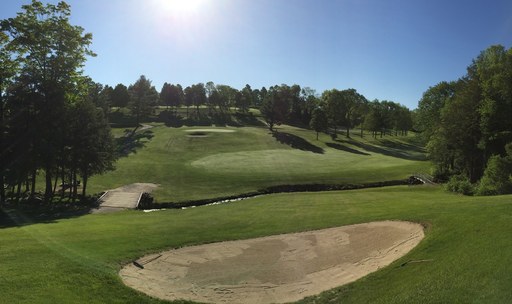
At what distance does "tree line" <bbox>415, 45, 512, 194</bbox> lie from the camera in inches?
1294

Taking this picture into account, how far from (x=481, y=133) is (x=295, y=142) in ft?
167

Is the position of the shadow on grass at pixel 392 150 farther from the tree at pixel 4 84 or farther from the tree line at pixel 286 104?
the tree at pixel 4 84

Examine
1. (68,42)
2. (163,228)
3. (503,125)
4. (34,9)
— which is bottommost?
(163,228)

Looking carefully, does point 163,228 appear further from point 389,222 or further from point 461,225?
point 461,225

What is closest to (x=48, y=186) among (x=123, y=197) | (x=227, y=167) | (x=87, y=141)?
(x=87, y=141)

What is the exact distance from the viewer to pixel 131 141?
262ft

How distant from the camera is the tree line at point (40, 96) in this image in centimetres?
3522

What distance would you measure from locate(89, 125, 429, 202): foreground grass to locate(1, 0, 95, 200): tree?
35.7 ft

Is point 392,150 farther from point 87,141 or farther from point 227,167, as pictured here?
point 87,141

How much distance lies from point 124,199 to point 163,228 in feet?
62.7

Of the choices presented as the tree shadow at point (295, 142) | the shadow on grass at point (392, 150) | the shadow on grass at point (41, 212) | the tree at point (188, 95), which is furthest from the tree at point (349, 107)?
the shadow on grass at point (41, 212)

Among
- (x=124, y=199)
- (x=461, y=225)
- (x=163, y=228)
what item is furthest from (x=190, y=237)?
(x=124, y=199)

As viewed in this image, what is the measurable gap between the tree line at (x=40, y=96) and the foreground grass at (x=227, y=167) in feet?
30.0

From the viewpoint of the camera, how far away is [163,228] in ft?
76.1
